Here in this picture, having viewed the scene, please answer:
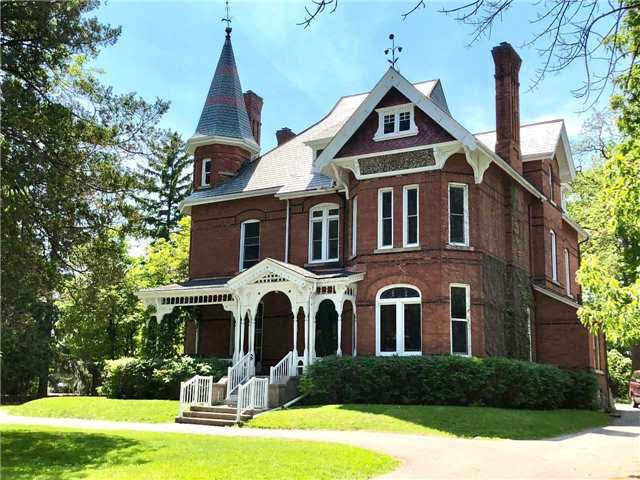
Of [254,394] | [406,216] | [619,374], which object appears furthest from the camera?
[619,374]

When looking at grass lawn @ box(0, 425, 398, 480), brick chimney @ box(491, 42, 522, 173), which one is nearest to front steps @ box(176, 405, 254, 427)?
grass lawn @ box(0, 425, 398, 480)

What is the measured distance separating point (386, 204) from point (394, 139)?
217 cm

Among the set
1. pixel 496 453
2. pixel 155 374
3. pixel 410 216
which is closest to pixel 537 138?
pixel 410 216

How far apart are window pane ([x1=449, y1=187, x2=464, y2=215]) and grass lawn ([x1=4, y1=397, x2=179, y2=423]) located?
10.7m

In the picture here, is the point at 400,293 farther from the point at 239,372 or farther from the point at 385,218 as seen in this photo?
the point at 239,372

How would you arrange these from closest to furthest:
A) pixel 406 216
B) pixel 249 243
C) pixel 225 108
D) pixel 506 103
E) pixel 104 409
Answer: pixel 104 409
pixel 406 216
pixel 506 103
pixel 249 243
pixel 225 108

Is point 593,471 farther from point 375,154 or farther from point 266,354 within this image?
point 266,354

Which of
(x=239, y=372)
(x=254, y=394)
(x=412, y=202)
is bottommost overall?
(x=254, y=394)

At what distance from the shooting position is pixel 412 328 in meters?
21.0

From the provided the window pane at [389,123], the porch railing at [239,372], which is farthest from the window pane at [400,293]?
the window pane at [389,123]

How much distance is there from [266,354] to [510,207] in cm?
1053

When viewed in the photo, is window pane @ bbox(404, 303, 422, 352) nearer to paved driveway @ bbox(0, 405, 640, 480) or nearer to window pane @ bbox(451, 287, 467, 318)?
window pane @ bbox(451, 287, 467, 318)

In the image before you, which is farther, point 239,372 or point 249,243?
point 249,243

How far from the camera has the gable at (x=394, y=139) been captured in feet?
70.5
